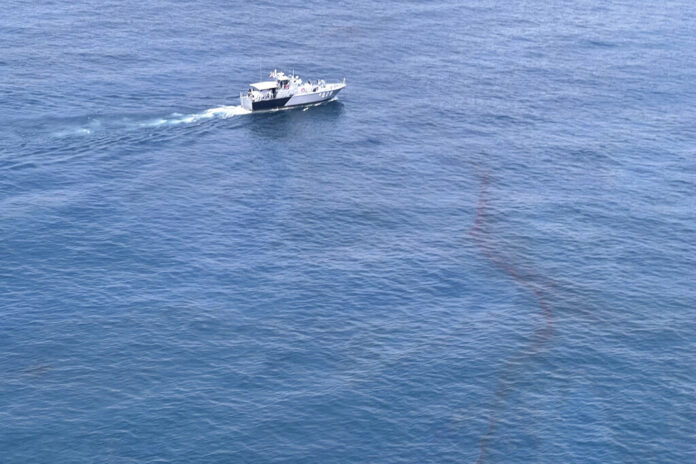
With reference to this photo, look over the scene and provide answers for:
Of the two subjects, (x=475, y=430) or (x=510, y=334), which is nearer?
(x=475, y=430)

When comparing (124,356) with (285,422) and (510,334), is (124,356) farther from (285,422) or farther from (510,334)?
(510,334)

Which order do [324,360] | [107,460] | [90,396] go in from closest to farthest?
[107,460] < [90,396] < [324,360]

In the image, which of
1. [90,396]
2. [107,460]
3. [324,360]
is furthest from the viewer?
[324,360]

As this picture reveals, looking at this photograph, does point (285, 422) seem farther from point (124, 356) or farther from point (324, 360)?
point (124, 356)

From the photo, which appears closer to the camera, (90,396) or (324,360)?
(90,396)

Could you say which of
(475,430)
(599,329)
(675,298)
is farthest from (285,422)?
(675,298)

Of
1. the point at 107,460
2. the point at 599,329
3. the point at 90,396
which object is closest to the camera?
the point at 107,460

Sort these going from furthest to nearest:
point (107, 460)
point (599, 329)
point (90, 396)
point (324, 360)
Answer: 1. point (599, 329)
2. point (324, 360)
3. point (90, 396)
4. point (107, 460)
